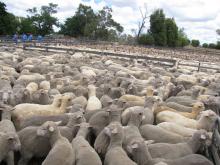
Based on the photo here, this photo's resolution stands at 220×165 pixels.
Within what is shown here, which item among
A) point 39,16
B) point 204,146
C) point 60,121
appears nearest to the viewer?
point 204,146

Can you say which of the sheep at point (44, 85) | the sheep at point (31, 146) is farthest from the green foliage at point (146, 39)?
the sheep at point (31, 146)

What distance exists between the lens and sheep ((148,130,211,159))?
5.98 m

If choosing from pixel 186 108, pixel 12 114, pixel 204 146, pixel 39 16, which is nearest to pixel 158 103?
pixel 186 108

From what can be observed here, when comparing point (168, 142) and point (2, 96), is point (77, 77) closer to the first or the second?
point (2, 96)

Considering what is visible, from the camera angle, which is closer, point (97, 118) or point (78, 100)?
point (97, 118)

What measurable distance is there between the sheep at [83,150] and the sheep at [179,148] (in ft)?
3.45

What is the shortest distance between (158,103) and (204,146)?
2518 mm

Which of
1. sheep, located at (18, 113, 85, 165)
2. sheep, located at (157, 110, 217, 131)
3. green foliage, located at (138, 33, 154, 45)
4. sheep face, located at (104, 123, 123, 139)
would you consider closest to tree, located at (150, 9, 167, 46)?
green foliage, located at (138, 33, 154, 45)

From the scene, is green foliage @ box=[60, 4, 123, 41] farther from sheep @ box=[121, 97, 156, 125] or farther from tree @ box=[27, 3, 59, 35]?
sheep @ box=[121, 97, 156, 125]

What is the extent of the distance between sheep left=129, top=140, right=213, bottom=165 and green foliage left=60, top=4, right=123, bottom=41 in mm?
71331

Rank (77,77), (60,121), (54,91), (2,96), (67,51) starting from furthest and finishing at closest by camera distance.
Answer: (67,51)
(77,77)
(54,91)
(2,96)
(60,121)

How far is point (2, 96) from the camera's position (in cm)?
838

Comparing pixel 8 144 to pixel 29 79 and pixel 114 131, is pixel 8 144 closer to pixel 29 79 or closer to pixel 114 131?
pixel 114 131

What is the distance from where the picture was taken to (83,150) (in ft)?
18.5
